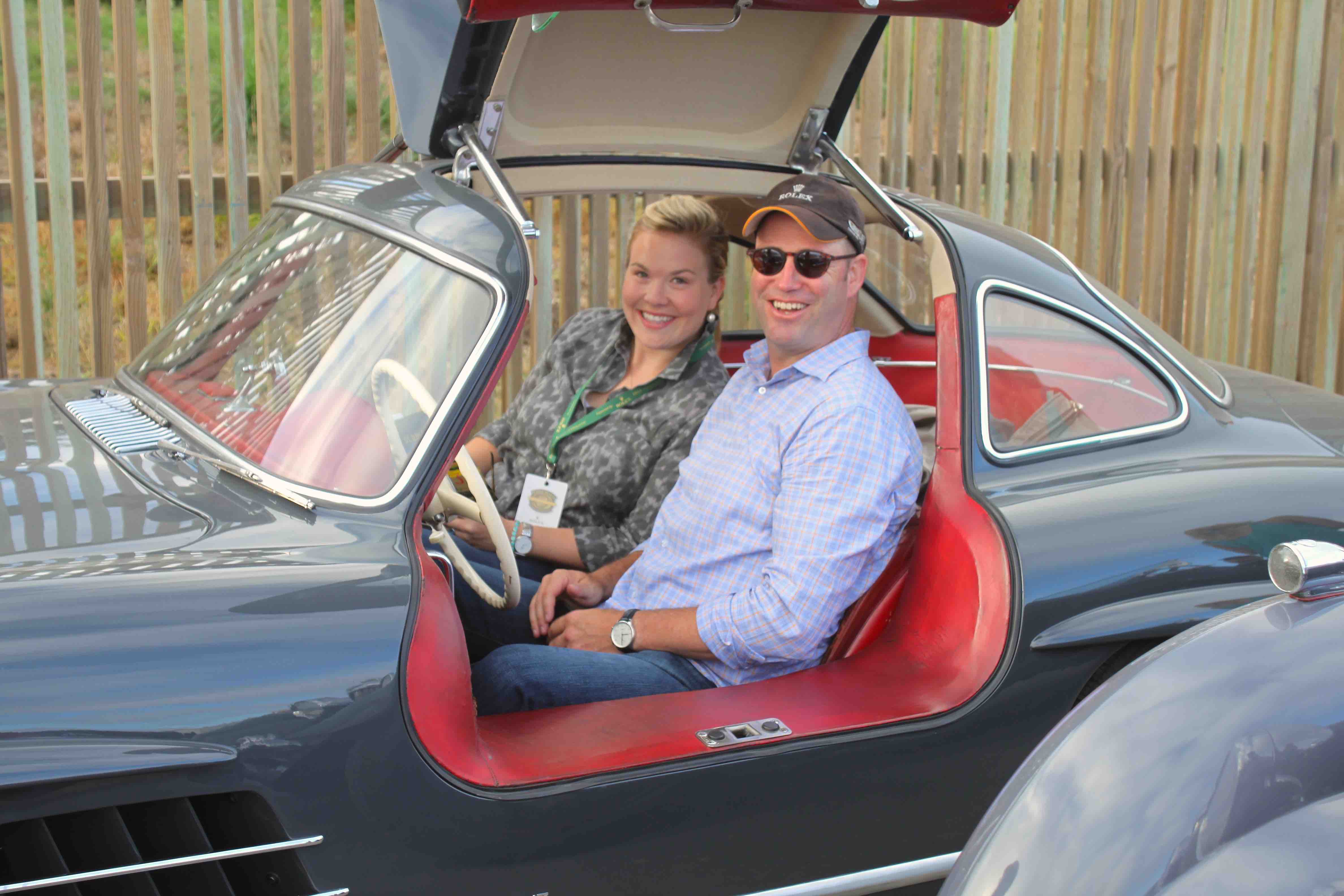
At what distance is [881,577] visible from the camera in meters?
2.60

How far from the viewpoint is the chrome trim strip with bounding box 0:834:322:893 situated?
5.23 feet

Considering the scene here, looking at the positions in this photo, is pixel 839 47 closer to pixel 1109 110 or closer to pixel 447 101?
pixel 447 101

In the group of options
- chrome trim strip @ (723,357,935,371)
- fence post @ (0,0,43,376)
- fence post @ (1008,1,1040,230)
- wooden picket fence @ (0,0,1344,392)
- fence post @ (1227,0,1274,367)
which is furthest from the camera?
fence post @ (1227,0,1274,367)

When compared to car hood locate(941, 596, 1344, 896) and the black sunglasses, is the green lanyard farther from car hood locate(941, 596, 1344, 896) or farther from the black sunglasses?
car hood locate(941, 596, 1344, 896)

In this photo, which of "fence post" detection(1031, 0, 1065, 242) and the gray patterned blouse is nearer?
the gray patterned blouse

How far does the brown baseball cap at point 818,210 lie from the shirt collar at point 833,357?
0.67 feet

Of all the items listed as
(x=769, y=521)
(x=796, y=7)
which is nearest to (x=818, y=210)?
(x=796, y=7)

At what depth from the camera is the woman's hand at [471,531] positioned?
2.96 metres

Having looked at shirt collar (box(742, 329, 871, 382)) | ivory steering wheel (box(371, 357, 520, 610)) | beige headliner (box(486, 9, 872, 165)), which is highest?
beige headliner (box(486, 9, 872, 165))

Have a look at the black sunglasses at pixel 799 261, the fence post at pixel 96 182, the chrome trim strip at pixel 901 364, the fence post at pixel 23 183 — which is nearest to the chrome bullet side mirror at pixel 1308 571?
the black sunglasses at pixel 799 261

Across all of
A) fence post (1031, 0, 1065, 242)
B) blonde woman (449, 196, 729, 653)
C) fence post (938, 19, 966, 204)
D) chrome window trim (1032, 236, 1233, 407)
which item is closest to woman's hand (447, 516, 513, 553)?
blonde woman (449, 196, 729, 653)

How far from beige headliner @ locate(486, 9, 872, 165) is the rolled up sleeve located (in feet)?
3.55

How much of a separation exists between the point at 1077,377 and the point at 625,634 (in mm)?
1160

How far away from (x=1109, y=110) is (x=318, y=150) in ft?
15.1
